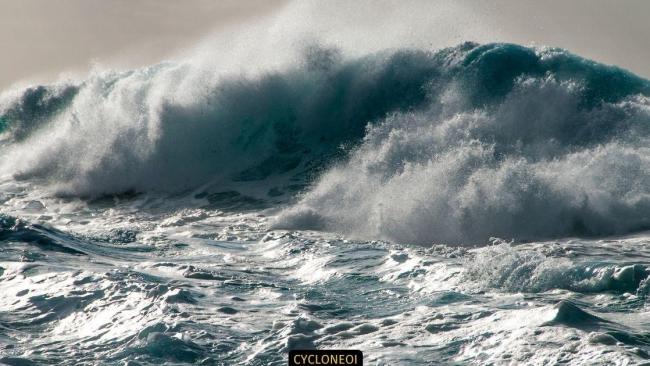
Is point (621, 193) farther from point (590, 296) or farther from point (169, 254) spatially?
point (169, 254)

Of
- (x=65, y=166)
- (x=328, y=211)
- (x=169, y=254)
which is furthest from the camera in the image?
(x=65, y=166)

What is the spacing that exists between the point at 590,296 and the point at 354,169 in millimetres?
8083

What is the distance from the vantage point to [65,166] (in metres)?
22.1

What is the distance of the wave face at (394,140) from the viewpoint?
1423 cm

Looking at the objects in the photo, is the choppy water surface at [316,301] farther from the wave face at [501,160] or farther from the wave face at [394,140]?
the wave face at [394,140]

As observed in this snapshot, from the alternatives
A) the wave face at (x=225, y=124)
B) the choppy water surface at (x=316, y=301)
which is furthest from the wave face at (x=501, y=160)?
the wave face at (x=225, y=124)

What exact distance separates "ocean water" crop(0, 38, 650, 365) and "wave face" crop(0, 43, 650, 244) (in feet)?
0.17

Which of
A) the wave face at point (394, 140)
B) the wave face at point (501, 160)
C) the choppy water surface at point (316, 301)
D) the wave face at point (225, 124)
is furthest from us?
the wave face at point (225, 124)

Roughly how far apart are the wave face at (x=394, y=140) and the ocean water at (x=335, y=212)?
50 mm

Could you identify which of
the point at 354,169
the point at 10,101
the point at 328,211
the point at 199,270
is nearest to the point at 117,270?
the point at 199,270

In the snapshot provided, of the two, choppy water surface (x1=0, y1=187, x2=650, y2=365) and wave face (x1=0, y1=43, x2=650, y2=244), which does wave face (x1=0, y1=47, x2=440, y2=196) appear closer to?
wave face (x1=0, y1=43, x2=650, y2=244)

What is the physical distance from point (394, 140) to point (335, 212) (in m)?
2.47

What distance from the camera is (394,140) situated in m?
17.1

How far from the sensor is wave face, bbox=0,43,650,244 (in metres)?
14.2
